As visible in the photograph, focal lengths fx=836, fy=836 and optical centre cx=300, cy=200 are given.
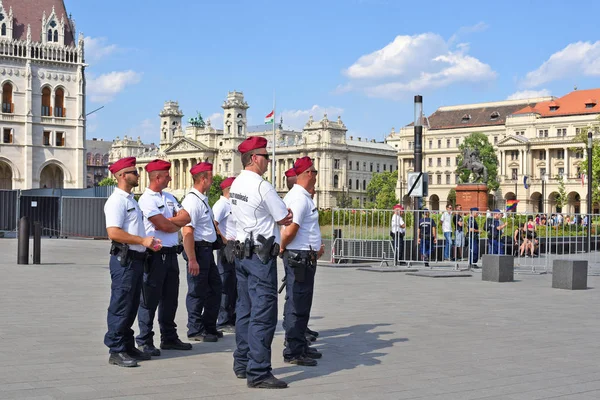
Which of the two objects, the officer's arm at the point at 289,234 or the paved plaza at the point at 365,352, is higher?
the officer's arm at the point at 289,234

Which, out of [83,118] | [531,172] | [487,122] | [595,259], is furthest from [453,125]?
[595,259]

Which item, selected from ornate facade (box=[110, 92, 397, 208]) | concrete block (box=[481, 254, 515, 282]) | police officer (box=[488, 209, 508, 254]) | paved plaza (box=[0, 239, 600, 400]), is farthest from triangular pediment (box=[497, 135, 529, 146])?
paved plaza (box=[0, 239, 600, 400])

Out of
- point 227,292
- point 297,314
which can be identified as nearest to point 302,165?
point 297,314

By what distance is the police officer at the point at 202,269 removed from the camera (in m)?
10.2

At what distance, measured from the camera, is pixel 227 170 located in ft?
500

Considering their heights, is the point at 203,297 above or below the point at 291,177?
below

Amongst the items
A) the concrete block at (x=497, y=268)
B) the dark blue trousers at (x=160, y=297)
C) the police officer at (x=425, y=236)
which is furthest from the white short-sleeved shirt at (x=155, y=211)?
the police officer at (x=425, y=236)

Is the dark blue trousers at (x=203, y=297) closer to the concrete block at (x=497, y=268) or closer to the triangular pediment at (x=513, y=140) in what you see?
the concrete block at (x=497, y=268)

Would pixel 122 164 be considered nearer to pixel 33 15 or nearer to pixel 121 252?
pixel 121 252

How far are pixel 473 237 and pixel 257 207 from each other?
1724 cm

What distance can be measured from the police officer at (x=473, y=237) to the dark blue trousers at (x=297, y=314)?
50.4ft

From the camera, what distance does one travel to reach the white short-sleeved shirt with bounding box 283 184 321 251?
8.80 meters

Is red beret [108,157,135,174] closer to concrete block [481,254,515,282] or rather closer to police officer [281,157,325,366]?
police officer [281,157,325,366]

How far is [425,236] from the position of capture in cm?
2495
